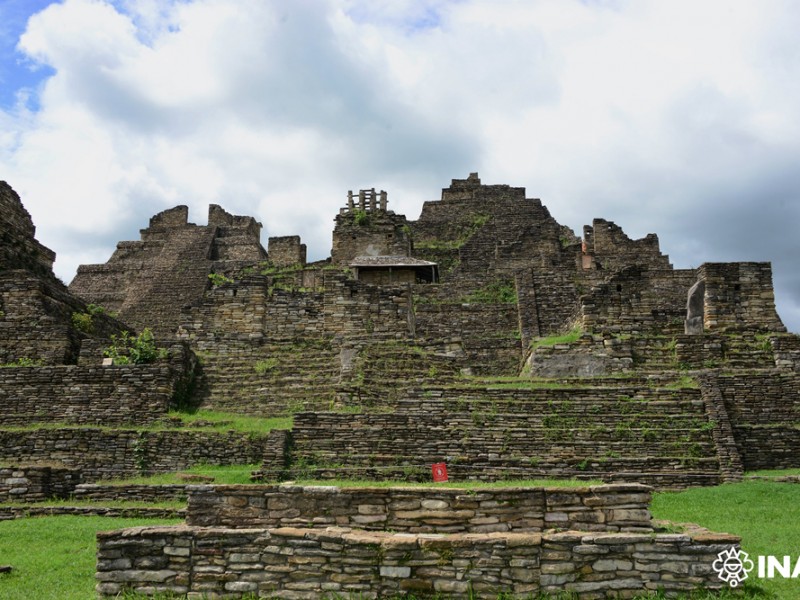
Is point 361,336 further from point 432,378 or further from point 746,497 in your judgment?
point 746,497

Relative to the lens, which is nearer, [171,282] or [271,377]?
[271,377]

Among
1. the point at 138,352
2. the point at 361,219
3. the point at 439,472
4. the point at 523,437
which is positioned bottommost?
the point at 439,472

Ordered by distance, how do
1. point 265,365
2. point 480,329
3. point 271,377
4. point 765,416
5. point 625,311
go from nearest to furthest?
point 765,416 < point 271,377 < point 265,365 < point 625,311 < point 480,329

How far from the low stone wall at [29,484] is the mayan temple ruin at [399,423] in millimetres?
37

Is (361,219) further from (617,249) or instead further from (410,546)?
(410,546)

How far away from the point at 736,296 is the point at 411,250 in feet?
64.9

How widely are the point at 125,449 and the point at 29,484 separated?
7.08 feet

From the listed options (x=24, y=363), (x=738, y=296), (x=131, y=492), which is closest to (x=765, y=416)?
(x=738, y=296)

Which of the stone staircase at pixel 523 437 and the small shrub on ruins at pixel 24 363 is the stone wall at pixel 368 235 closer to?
the small shrub on ruins at pixel 24 363

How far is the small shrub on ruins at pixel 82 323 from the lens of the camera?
70.5 feet

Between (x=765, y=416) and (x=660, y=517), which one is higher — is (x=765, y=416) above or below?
above

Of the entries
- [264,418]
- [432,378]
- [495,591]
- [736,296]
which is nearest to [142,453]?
[264,418]

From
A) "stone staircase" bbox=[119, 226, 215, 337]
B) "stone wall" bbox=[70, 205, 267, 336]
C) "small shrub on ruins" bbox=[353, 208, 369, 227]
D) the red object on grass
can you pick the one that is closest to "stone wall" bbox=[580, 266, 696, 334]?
the red object on grass

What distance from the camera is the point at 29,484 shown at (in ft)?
44.6
